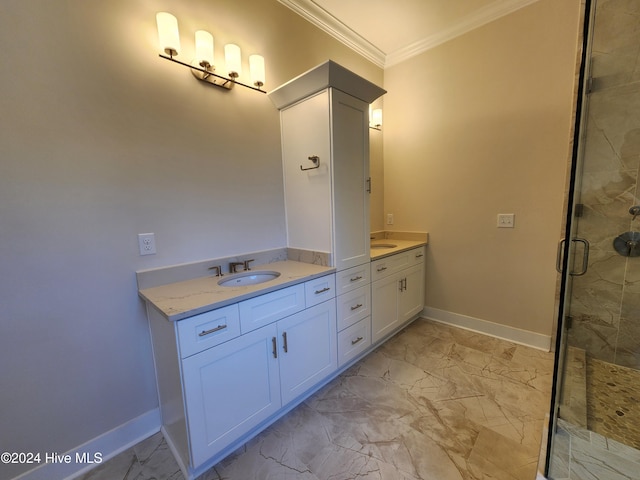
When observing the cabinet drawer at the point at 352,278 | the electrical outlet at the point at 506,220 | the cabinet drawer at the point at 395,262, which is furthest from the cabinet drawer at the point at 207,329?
Result: the electrical outlet at the point at 506,220

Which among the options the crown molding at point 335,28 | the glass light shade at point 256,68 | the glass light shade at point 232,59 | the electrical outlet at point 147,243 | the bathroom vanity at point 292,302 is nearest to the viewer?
the bathroom vanity at point 292,302

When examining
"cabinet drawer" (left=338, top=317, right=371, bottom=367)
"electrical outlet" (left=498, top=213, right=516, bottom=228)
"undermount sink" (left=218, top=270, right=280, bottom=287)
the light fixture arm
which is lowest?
"cabinet drawer" (left=338, top=317, right=371, bottom=367)

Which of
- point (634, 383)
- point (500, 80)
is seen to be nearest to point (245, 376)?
point (634, 383)

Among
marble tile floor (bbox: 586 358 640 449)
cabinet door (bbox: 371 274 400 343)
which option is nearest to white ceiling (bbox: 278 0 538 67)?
cabinet door (bbox: 371 274 400 343)

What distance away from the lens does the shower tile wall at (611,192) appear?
1669mm

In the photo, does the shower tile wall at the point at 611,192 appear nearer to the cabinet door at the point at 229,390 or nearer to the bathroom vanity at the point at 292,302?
the bathroom vanity at the point at 292,302

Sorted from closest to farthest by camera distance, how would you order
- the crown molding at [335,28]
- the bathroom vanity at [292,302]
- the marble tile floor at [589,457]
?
the marble tile floor at [589,457] → the bathroom vanity at [292,302] → the crown molding at [335,28]

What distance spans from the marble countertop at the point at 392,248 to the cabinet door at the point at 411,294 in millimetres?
229

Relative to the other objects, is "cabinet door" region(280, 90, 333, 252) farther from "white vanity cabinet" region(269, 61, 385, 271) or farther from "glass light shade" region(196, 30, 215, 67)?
"glass light shade" region(196, 30, 215, 67)

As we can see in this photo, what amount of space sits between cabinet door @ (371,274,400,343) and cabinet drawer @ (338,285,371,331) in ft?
0.28

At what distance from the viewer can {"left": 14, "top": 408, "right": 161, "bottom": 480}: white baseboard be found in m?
1.22

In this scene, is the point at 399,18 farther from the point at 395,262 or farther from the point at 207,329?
the point at 207,329

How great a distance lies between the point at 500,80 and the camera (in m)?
2.23

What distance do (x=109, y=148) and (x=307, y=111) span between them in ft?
3.92
